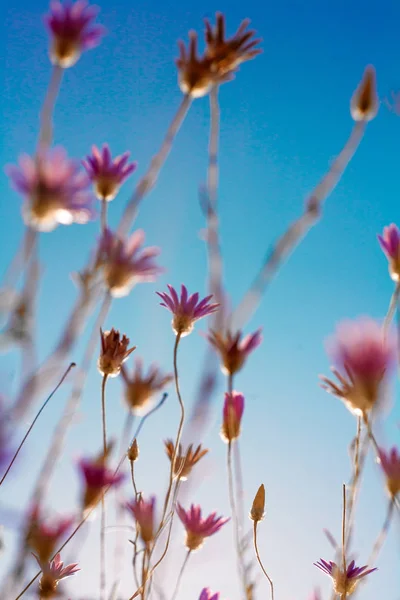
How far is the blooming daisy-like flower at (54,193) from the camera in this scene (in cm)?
51

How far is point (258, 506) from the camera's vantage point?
0.78m

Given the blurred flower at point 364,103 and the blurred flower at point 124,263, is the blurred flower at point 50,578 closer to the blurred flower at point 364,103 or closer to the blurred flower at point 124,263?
the blurred flower at point 124,263

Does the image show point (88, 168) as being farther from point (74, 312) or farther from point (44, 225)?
point (74, 312)

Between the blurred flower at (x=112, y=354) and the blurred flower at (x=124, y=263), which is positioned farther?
the blurred flower at (x=112, y=354)

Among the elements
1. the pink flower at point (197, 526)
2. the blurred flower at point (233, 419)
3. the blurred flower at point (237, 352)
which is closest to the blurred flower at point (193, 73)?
the blurred flower at point (237, 352)

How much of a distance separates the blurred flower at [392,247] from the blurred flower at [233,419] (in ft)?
0.84

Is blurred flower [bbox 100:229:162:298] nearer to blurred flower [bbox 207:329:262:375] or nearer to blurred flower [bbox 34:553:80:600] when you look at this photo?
blurred flower [bbox 207:329:262:375]

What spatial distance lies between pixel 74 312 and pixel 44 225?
12cm

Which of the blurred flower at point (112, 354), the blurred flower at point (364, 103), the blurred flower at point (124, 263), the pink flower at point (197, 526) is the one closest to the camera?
the blurred flower at point (124, 263)

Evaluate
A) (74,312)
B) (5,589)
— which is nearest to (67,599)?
(5,589)

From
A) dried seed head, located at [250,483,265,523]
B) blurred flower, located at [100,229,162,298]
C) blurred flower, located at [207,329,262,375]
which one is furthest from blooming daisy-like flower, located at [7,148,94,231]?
dried seed head, located at [250,483,265,523]

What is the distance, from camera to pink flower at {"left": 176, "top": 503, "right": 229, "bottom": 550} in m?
0.89

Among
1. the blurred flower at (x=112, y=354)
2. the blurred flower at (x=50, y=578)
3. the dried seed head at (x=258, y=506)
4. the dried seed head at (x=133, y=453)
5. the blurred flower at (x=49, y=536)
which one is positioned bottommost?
the blurred flower at (x=50, y=578)

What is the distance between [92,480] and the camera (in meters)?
0.64
